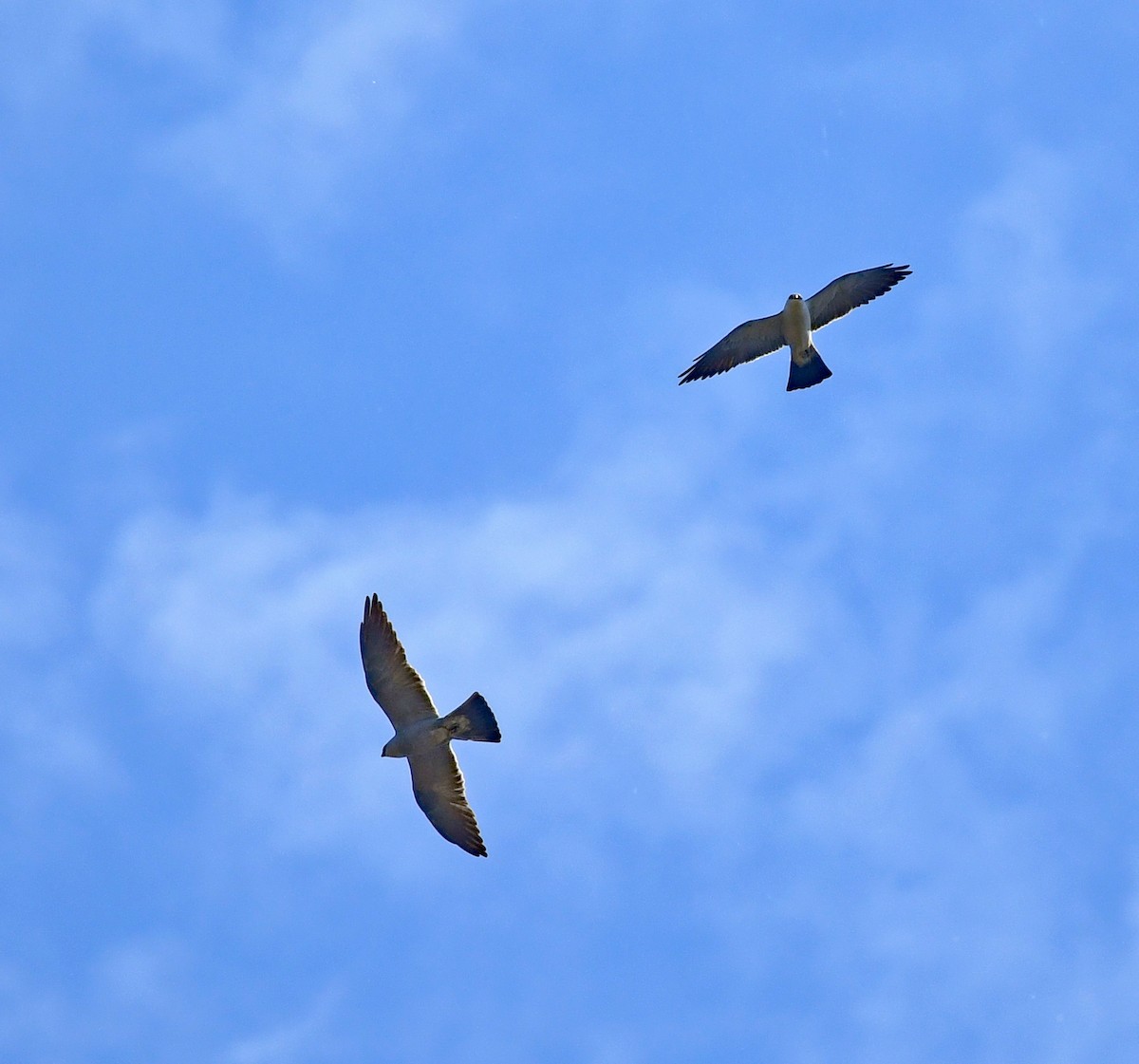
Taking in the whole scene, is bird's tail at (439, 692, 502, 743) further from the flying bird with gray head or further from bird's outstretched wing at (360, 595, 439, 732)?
bird's outstretched wing at (360, 595, 439, 732)

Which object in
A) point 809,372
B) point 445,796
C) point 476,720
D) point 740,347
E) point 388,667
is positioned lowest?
point 445,796

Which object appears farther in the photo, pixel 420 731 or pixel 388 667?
pixel 388 667

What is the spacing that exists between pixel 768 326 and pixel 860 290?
1339 mm

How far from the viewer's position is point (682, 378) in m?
23.3

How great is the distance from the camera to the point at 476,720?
762 inches

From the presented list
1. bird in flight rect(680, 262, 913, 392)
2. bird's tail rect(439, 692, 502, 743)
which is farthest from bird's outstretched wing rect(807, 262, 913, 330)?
bird's tail rect(439, 692, 502, 743)

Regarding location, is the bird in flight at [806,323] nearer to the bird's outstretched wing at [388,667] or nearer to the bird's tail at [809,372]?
the bird's tail at [809,372]

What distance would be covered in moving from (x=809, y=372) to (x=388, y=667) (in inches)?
281

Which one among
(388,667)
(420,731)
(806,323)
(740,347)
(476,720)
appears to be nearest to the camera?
(476,720)

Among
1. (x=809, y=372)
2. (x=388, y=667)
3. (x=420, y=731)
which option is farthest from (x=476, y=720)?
(x=809, y=372)

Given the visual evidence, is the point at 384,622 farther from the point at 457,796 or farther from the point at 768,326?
the point at 768,326

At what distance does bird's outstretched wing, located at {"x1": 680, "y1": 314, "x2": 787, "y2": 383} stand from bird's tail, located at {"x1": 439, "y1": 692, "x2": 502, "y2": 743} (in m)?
6.34

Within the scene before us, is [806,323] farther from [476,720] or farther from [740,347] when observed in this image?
[476,720]

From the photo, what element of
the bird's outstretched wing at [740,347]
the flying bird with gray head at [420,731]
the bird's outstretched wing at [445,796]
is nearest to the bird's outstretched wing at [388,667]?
the flying bird with gray head at [420,731]
